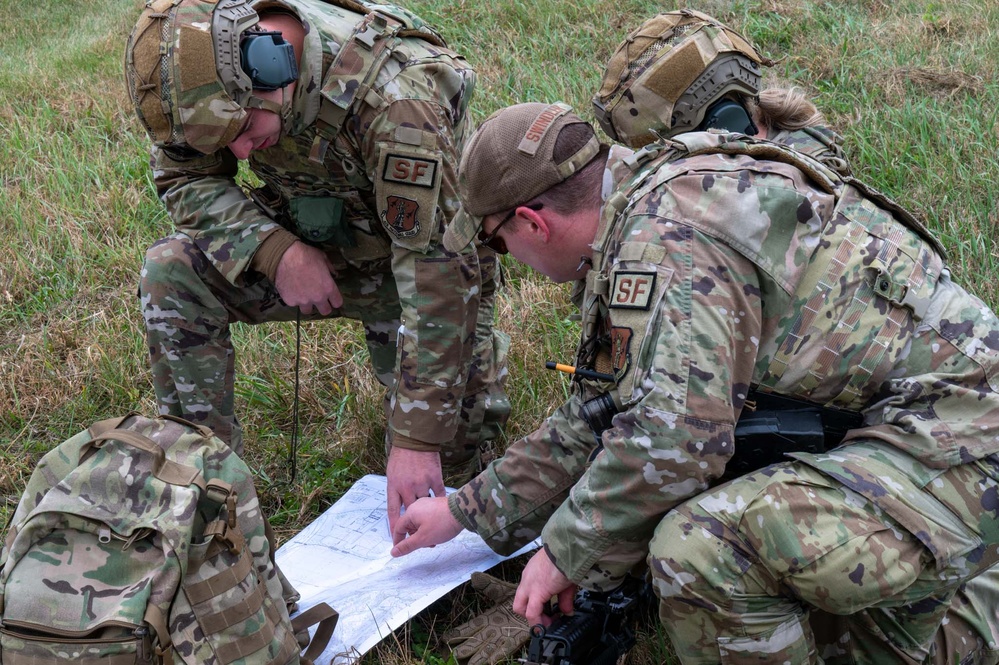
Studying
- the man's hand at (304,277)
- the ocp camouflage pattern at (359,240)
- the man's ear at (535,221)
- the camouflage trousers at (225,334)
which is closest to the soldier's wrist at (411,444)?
the ocp camouflage pattern at (359,240)

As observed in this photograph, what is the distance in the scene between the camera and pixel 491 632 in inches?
115

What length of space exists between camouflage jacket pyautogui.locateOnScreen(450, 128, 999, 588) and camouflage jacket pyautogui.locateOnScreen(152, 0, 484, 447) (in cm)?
83

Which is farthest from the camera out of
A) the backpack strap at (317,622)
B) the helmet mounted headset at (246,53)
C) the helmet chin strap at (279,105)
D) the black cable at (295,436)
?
the black cable at (295,436)

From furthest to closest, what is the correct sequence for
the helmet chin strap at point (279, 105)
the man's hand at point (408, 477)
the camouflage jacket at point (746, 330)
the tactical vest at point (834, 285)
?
1. the man's hand at point (408, 477)
2. the helmet chin strap at point (279, 105)
3. the tactical vest at point (834, 285)
4. the camouflage jacket at point (746, 330)

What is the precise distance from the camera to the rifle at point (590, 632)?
256cm

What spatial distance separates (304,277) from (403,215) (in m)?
0.51

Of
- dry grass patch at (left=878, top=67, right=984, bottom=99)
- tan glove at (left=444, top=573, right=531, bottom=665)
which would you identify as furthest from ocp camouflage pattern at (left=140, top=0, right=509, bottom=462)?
dry grass patch at (left=878, top=67, right=984, bottom=99)

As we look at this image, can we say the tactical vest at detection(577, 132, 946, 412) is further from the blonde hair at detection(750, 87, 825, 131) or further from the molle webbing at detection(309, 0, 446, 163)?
the blonde hair at detection(750, 87, 825, 131)

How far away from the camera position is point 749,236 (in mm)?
2207

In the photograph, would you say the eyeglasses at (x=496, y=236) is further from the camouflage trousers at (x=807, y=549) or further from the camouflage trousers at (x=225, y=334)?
the camouflage trousers at (x=225, y=334)

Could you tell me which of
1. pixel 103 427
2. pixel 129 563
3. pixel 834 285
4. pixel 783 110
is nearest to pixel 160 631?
pixel 129 563

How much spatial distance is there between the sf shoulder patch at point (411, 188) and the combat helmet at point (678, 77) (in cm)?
87

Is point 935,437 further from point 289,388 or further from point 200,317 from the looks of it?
point 289,388

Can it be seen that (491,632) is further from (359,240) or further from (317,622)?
(359,240)
